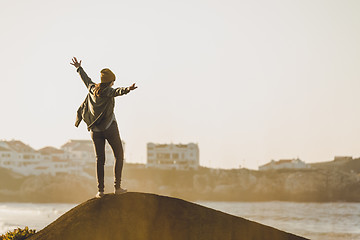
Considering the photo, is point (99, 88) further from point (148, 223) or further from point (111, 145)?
point (148, 223)

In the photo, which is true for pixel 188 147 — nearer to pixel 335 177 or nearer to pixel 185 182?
pixel 185 182

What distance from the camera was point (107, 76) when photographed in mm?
10648

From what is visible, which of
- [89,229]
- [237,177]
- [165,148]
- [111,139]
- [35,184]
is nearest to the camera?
[89,229]

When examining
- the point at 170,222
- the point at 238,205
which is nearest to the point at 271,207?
the point at 238,205

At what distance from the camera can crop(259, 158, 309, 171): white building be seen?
547 ft

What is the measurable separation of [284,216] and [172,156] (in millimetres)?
38823

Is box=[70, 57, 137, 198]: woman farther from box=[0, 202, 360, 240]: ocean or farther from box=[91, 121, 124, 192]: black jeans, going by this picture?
box=[0, 202, 360, 240]: ocean

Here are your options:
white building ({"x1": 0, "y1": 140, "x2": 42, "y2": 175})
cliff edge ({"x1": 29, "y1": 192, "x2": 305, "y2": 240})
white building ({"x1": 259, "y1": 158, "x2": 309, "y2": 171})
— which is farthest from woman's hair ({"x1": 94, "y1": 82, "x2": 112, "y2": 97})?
white building ({"x1": 259, "y1": 158, "x2": 309, "y2": 171})

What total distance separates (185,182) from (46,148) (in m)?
43.7

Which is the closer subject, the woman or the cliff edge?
the cliff edge

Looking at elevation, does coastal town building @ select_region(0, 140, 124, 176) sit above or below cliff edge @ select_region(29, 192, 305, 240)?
above

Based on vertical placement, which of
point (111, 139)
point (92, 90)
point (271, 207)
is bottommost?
point (271, 207)

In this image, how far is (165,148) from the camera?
15075 cm

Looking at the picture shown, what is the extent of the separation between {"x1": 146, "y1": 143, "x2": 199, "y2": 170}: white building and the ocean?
Result: 15.0 meters
